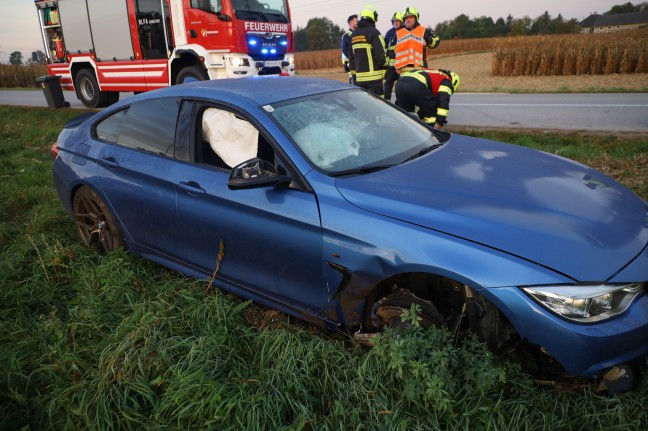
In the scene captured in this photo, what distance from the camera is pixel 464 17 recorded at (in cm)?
7144

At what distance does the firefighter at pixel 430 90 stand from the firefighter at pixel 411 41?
1.86 m

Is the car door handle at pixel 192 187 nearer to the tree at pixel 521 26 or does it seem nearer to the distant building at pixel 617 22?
the tree at pixel 521 26

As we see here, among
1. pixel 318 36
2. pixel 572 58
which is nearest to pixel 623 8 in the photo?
pixel 318 36

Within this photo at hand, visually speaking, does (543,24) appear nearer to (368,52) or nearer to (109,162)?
(368,52)

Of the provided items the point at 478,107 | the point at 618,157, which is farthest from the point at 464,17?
the point at 618,157

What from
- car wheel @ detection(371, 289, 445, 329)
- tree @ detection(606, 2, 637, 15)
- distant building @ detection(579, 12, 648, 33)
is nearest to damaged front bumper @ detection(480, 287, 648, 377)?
car wheel @ detection(371, 289, 445, 329)

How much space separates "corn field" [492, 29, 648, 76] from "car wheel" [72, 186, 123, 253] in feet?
58.8

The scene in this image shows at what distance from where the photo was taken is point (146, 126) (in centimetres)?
345

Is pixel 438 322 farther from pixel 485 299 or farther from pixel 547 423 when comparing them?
pixel 547 423

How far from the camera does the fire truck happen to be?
9.39 m

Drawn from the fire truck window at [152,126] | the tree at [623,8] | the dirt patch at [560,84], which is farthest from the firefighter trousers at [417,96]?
the tree at [623,8]

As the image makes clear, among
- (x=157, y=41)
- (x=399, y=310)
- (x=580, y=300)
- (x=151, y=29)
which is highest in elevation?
(x=151, y=29)

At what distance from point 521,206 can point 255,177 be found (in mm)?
1329

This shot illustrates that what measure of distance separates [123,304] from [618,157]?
17.3 feet
